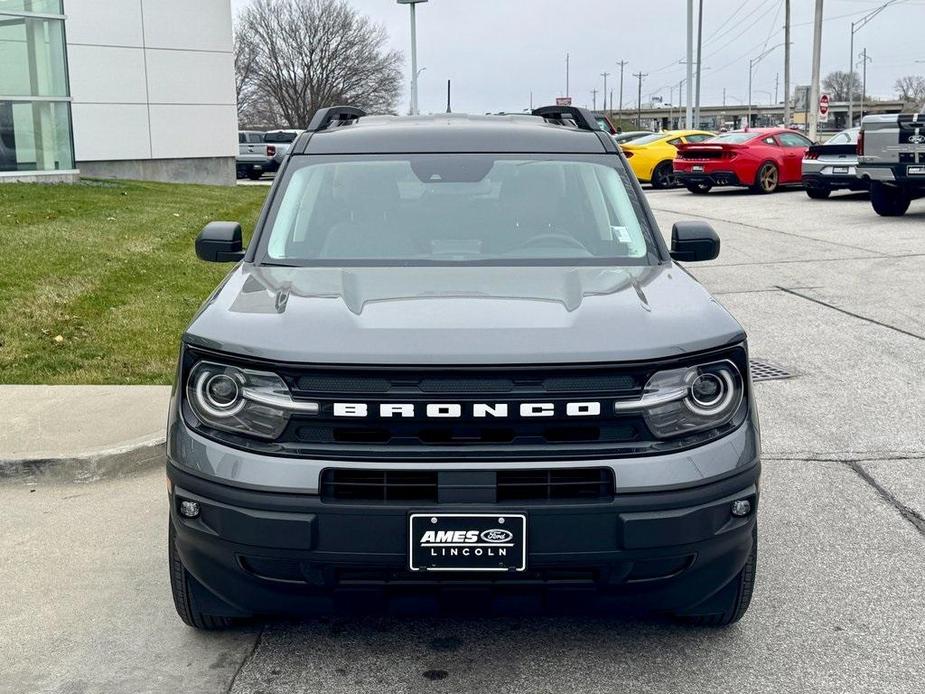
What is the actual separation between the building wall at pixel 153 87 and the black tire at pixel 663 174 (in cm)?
1093

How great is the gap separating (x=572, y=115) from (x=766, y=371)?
10.2 ft

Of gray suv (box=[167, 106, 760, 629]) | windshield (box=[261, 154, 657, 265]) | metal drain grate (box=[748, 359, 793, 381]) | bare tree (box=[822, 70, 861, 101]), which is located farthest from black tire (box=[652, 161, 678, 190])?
bare tree (box=[822, 70, 861, 101])

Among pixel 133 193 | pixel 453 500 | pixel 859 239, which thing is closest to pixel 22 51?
pixel 133 193

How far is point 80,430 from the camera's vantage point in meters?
6.02

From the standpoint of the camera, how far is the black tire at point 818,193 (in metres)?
22.4

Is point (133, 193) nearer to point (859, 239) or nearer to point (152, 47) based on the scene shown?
point (152, 47)

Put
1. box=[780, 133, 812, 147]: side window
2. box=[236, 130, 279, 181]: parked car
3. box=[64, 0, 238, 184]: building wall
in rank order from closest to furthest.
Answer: box=[64, 0, 238, 184]: building wall, box=[780, 133, 812, 147]: side window, box=[236, 130, 279, 181]: parked car

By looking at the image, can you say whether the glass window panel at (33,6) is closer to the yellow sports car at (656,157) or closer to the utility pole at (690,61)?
the yellow sports car at (656,157)

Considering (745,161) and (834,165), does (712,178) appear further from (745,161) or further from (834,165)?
(834,165)

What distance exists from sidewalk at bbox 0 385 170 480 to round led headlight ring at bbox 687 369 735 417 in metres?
3.36

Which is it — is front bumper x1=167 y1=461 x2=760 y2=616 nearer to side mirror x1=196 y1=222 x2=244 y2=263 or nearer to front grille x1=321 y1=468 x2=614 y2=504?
front grille x1=321 y1=468 x2=614 y2=504

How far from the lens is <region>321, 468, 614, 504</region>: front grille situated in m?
3.10

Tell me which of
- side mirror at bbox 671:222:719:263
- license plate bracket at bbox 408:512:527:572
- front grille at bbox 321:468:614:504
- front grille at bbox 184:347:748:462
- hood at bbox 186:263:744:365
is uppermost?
side mirror at bbox 671:222:719:263

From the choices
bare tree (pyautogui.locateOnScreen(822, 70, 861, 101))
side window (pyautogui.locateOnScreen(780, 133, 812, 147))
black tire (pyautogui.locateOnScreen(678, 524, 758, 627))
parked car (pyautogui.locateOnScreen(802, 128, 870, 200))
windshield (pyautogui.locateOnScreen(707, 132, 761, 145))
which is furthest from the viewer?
bare tree (pyautogui.locateOnScreen(822, 70, 861, 101))
